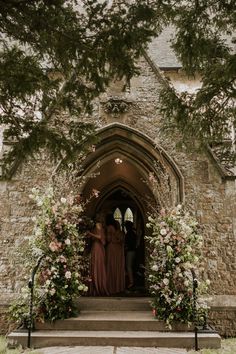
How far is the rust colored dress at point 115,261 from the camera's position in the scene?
9.18 meters

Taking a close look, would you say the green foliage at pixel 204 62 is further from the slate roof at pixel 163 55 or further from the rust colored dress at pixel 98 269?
the slate roof at pixel 163 55

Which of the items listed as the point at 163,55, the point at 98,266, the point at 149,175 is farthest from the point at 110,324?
the point at 163,55

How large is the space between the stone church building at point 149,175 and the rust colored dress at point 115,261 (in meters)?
2.07

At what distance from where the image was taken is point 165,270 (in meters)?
6.31

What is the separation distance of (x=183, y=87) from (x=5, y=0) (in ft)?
34.4

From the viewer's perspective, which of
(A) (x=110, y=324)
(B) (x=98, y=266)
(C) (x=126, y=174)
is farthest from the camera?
(C) (x=126, y=174)

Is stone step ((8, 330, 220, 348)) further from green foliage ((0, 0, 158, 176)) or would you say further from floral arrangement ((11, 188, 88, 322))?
green foliage ((0, 0, 158, 176))

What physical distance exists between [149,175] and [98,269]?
2624mm

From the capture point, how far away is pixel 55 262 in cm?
628

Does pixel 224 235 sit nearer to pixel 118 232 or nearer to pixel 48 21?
pixel 118 232

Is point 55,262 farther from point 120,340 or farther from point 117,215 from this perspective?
point 117,215

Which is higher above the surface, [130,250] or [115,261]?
[130,250]

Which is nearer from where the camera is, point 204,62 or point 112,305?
point 204,62

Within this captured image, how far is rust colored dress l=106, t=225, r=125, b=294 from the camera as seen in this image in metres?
9.18
